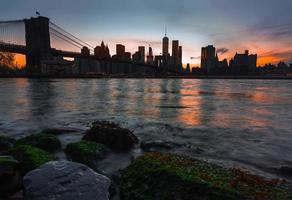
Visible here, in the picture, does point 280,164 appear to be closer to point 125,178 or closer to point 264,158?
point 264,158

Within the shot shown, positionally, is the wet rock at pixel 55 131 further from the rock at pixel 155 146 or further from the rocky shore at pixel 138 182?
the rocky shore at pixel 138 182

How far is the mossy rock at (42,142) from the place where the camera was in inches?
280

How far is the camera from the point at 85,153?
20.5ft

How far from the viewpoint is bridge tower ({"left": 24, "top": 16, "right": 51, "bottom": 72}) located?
102 m

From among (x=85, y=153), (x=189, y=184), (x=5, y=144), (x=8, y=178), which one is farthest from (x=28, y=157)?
(x=189, y=184)

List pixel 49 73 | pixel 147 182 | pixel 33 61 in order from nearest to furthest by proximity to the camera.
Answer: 1. pixel 147 182
2. pixel 33 61
3. pixel 49 73

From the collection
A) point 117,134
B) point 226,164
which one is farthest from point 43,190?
point 226,164

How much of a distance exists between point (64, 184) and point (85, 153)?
2.31 m

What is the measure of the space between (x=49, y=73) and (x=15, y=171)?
12330 centimetres

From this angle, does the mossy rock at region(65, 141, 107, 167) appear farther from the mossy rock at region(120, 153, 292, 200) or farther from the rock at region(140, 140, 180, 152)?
the mossy rock at region(120, 153, 292, 200)

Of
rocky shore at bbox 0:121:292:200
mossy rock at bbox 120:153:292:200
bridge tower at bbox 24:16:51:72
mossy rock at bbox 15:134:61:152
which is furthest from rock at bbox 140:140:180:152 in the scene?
bridge tower at bbox 24:16:51:72

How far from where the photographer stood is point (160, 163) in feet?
15.3

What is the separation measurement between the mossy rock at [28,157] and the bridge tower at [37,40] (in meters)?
99.6

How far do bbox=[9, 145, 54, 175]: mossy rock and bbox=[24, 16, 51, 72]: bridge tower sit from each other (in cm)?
9963
